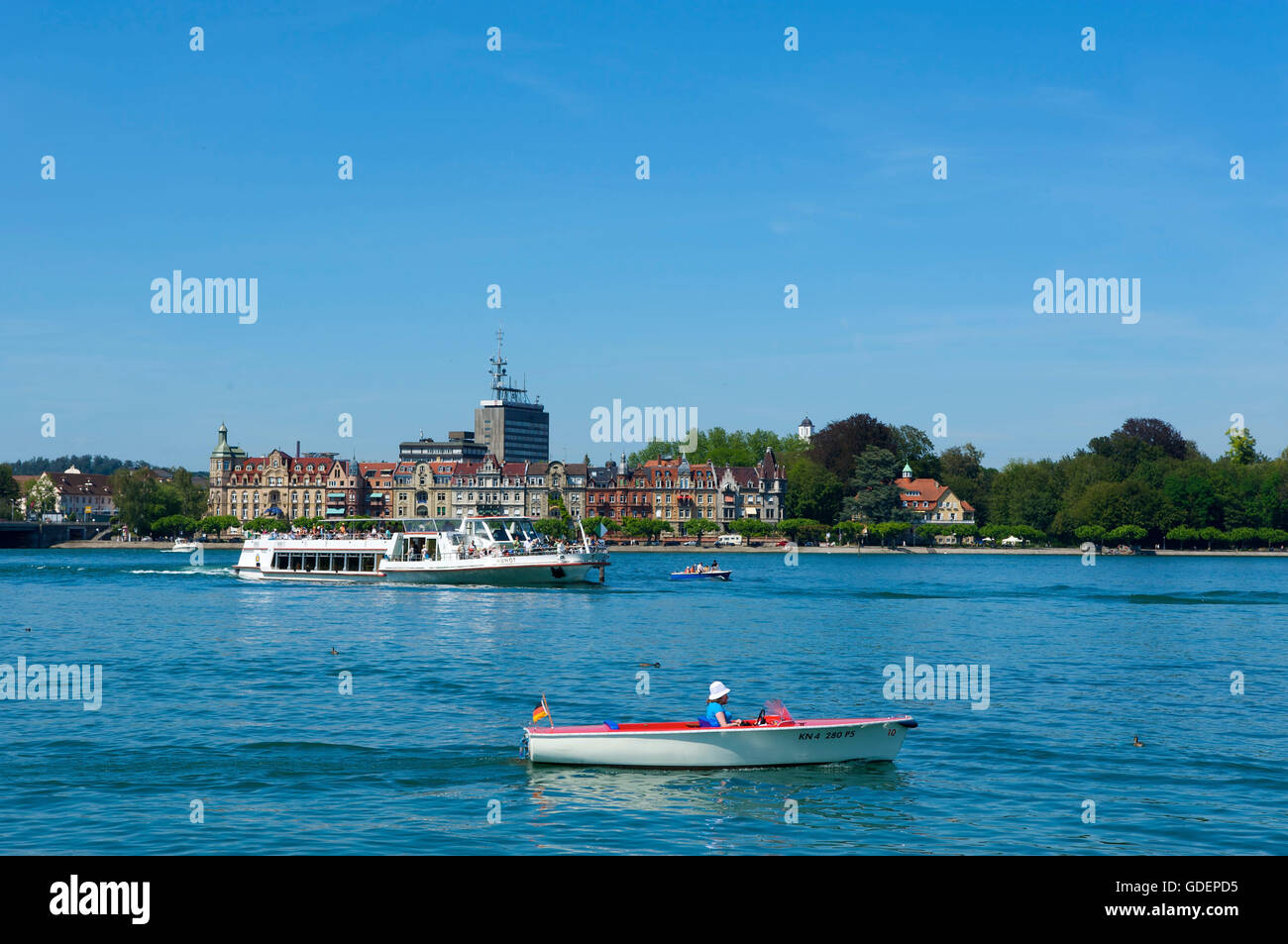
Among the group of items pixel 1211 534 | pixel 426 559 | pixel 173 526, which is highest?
pixel 173 526

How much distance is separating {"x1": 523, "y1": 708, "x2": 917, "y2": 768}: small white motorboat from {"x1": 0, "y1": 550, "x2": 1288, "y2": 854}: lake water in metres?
0.37

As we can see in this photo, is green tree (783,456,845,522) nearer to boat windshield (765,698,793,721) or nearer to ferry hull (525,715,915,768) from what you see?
ferry hull (525,715,915,768)

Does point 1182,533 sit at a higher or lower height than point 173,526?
lower

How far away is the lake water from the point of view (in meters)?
21.0

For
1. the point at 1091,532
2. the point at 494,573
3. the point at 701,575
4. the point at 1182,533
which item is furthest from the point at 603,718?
the point at 1182,533

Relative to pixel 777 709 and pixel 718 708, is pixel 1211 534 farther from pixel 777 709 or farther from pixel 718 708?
pixel 718 708

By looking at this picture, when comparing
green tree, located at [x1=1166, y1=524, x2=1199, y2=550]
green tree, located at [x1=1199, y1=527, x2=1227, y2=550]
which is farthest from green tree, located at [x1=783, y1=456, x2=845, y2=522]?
green tree, located at [x1=1199, y1=527, x2=1227, y2=550]

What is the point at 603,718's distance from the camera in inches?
1251

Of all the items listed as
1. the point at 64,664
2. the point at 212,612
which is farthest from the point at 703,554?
the point at 64,664

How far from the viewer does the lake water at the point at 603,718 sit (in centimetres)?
2095

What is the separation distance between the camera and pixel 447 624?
58875 mm

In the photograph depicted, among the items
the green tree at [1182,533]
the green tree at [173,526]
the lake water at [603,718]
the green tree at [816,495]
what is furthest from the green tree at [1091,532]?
the green tree at [173,526]

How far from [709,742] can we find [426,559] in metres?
63.9

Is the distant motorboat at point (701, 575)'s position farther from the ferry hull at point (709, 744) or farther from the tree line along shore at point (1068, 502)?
the ferry hull at point (709, 744)
